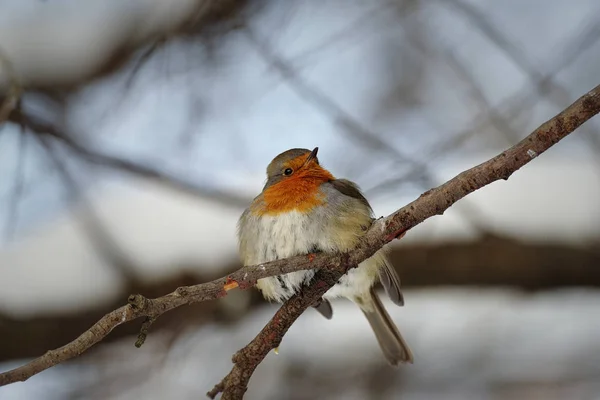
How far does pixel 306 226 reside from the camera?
297cm

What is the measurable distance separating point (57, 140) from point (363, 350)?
2.64 metres

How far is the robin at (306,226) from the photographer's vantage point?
2932 millimetres

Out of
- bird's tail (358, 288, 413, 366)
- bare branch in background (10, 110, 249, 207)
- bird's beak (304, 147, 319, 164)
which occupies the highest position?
bare branch in background (10, 110, 249, 207)

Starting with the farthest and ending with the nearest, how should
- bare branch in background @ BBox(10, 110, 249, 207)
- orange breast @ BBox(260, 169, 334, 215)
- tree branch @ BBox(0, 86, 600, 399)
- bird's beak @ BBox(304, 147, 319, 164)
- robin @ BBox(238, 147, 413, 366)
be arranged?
1. bare branch in background @ BBox(10, 110, 249, 207)
2. bird's beak @ BBox(304, 147, 319, 164)
3. orange breast @ BBox(260, 169, 334, 215)
4. robin @ BBox(238, 147, 413, 366)
5. tree branch @ BBox(0, 86, 600, 399)

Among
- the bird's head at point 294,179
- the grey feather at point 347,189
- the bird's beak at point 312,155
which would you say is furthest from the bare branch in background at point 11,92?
the grey feather at point 347,189

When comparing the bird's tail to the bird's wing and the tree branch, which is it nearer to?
the bird's wing

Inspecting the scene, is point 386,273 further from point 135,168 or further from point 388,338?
point 135,168

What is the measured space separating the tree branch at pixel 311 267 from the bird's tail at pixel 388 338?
139 cm

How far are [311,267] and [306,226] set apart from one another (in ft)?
2.29

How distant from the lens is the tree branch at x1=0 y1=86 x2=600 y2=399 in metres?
1.85

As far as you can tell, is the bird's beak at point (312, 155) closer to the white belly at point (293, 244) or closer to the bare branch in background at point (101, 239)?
the white belly at point (293, 244)

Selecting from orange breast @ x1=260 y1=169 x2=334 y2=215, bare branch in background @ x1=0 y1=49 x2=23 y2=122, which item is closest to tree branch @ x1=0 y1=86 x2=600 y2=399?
orange breast @ x1=260 y1=169 x2=334 y2=215

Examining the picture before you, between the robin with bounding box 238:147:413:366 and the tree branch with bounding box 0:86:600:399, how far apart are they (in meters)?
0.36

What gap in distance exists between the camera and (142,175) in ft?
13.9
